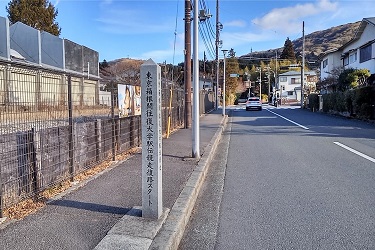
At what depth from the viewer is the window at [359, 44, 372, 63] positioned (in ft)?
108

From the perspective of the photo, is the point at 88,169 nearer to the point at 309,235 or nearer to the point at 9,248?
the point at 9,248

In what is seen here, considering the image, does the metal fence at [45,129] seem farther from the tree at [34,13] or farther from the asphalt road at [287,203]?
the tree at [34,13]

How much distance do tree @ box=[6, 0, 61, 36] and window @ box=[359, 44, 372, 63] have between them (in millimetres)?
33001

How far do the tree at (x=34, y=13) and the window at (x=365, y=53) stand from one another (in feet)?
108

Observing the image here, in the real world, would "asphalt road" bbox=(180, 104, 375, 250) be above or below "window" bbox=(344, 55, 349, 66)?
below

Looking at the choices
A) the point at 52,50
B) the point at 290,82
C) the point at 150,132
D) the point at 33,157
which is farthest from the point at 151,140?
the point at 290,82

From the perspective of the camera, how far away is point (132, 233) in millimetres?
3596

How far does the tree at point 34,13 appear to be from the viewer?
33.9 m

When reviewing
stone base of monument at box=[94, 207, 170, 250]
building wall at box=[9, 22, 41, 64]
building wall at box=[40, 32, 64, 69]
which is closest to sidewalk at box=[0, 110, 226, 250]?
stone base of monument at box=[94, 207, 170, 250]

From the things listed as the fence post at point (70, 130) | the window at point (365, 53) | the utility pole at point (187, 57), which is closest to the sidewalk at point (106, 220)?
the fence post at point (70, 130)

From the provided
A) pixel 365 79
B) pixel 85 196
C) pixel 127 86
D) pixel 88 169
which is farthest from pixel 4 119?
pixel 365 79

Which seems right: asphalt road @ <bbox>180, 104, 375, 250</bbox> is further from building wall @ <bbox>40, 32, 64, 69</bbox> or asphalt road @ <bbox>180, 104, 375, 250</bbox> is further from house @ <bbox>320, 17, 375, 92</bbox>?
house @ <bbox>320, 17, 375, 92</bbox>

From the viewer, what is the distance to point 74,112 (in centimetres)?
591

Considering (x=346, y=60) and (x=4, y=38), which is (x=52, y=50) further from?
(x=346, y=60)
